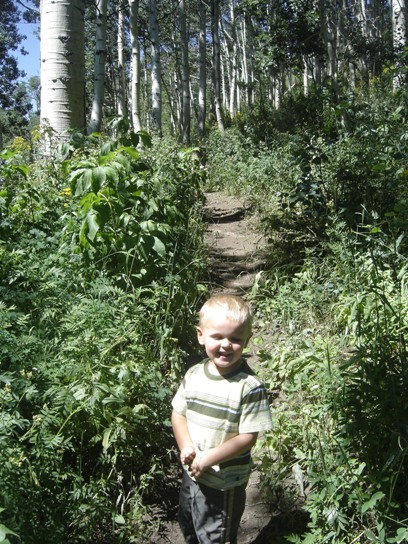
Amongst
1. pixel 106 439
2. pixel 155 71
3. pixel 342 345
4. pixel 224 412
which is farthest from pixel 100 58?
pixel 155 71

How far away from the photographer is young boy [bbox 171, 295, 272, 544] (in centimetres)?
212

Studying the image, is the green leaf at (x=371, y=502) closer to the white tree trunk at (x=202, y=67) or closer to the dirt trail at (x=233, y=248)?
the dirt trail at (x=233, y=248)

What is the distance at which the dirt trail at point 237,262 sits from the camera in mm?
2771

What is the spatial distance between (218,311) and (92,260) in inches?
67.5

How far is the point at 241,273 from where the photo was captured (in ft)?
18.7

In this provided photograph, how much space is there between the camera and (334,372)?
2869 millimetres

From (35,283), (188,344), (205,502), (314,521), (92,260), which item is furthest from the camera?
(188,344)

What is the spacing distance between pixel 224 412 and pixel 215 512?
0.42 m

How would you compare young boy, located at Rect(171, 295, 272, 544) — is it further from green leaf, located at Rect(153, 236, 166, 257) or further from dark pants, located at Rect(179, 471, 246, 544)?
green leaf, located at Rect(153, 236, 166, 257)

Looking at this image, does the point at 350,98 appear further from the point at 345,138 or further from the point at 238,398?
the point at 238,398

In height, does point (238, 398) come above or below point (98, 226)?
below

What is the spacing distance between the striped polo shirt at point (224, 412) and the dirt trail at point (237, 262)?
656mm

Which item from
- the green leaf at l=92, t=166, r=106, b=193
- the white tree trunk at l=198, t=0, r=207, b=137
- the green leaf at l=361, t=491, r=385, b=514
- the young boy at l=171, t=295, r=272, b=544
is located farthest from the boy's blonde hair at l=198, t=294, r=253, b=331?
the white tree trunk at l=198, t=0, r=207, b=137

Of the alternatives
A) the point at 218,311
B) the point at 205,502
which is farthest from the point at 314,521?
the point at 218,311
